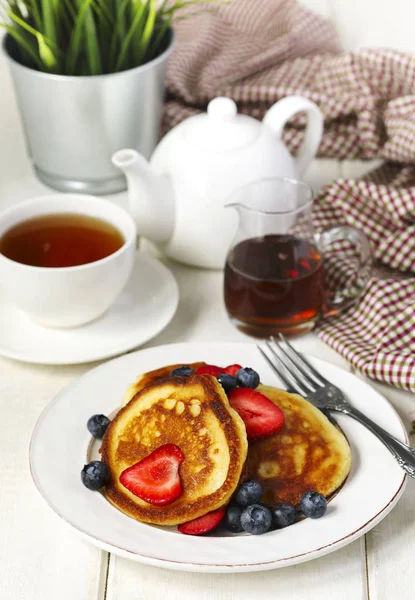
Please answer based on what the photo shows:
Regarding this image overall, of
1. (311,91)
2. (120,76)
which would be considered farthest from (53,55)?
(311,91)

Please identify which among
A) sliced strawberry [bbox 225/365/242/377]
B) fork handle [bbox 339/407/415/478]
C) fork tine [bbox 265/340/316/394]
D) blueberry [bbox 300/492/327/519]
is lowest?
fork tine [bbox 265/340/316/394]

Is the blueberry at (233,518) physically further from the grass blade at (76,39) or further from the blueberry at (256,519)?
the grass blade at (76,39)

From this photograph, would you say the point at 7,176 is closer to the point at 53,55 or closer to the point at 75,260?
the point at 53,55

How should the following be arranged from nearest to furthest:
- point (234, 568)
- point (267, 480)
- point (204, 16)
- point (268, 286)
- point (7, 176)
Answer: point (234, 568) < point (267, 480) < point (268, 286) < point (7, 176) < point (204, 16)

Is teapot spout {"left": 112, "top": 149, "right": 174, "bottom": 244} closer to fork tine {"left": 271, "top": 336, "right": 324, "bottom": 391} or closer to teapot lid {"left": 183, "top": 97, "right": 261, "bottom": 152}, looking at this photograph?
teapot lid {"left": 183, "top": 97, "right": 261, "bottom": 152}

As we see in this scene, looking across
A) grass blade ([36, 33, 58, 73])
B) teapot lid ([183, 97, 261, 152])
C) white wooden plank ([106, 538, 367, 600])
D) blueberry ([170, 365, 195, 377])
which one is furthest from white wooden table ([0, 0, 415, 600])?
grass blade ([36, 33, 58, 73])

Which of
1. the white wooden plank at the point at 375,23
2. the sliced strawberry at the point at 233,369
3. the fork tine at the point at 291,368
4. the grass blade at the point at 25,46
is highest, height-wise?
the grass blade at the point at 25,46

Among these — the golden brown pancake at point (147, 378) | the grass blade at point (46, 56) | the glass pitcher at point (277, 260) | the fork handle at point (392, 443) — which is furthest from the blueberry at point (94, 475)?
the grass blade at point (46, 56)
